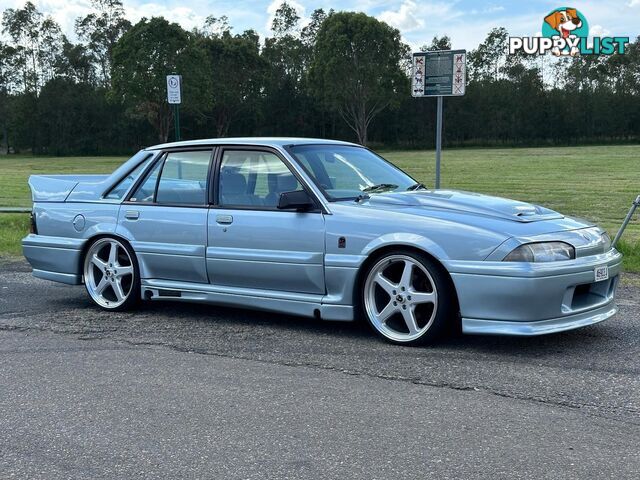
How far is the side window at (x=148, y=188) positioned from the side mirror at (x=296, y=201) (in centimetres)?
144

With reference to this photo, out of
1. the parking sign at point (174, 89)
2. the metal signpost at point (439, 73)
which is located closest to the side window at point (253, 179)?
the metal signpost at point (439, 73)

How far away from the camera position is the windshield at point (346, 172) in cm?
547

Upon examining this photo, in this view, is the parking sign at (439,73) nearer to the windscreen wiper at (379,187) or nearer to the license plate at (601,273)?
the windscreen wiper at (379,187)

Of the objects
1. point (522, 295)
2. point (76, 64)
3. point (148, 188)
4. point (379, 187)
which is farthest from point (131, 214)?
point (76, 64)

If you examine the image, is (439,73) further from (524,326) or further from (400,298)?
(524,326)

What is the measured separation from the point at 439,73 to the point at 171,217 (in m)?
5.33

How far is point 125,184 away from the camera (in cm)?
632

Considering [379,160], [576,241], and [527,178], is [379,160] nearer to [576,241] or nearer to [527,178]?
[576,241]

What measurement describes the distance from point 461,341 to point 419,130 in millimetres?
74988

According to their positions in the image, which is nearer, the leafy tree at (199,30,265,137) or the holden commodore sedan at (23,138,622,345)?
the holden commodore sedan at (23,138,622,345)

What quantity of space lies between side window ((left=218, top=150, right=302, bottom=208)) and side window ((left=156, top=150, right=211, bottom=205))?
19cm

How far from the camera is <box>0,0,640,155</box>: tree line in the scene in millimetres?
63594

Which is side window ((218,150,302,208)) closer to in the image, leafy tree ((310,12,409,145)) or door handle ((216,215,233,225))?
door handle ((216,215,233,225))

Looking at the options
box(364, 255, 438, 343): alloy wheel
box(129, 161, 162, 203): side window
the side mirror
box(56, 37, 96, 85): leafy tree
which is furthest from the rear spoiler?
box(56, 37, 96, 85): leafy tree
